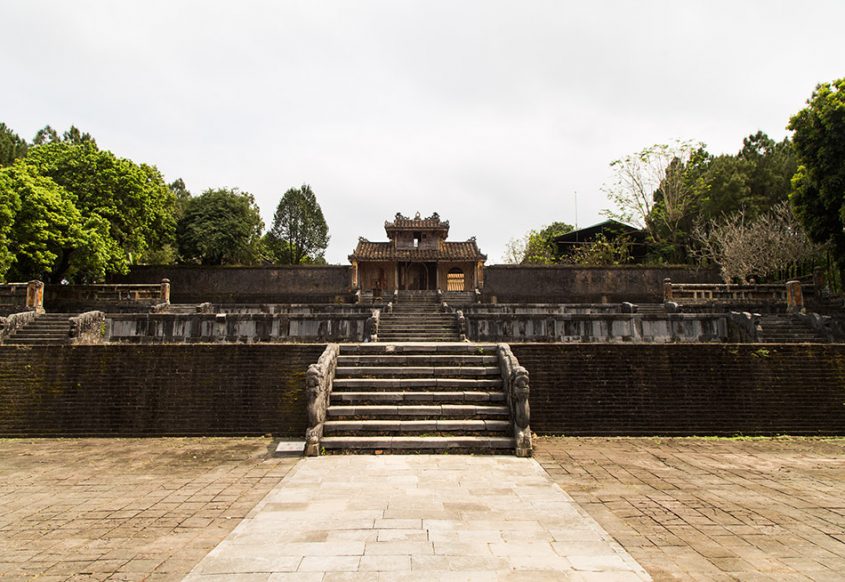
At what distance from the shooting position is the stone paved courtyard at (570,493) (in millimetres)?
3998

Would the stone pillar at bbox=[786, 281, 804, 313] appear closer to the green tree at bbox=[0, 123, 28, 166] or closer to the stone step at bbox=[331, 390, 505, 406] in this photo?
the stone step at bbox=[331, 390, 505, 406]

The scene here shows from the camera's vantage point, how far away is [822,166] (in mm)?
17875

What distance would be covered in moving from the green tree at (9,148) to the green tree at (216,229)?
1058cm

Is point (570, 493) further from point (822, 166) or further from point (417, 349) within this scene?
point (822, 166)

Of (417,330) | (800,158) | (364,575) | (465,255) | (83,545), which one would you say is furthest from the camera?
(465,255)

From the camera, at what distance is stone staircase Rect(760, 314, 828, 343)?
15.7 m

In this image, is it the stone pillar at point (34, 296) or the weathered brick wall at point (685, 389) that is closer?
the weathered brick wall at point (685, 389)

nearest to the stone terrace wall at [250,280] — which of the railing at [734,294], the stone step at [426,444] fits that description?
the railing at [734,294]

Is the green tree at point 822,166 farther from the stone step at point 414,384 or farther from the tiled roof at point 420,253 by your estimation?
the stone step at point 414,384

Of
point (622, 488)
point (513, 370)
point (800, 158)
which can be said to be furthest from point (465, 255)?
point (622, 488)

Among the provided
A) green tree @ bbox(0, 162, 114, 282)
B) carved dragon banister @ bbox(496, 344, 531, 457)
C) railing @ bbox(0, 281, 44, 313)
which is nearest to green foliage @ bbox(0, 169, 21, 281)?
green tree @ bbox(0, 162, 114, 282)

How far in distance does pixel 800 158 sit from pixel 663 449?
18.1 meters

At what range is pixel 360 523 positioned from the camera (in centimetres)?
474

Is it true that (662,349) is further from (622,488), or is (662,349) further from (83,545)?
(83,545)
